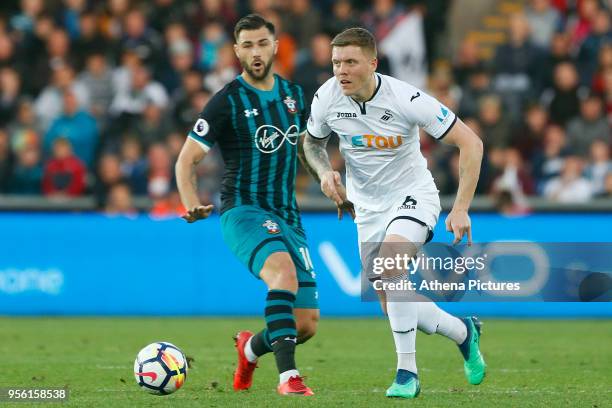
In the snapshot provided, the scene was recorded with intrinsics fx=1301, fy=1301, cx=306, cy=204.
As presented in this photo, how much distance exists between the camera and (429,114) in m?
8.24

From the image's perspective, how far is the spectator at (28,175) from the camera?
17.3m

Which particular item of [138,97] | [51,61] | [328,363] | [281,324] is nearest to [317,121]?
[281,324]

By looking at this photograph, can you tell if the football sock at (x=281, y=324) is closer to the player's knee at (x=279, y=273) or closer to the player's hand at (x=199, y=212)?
the player's knee at (x=279, y=273)

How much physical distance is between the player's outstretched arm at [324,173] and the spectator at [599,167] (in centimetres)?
848

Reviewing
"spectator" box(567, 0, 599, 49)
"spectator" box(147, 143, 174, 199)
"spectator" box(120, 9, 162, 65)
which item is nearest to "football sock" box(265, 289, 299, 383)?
"spectator" box(147, 143, 174, 199)

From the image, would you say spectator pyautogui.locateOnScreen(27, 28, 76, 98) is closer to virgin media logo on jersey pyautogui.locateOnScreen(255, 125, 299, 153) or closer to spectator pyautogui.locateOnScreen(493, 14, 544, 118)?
spectator pyautogui.locateOnScreen(493, 14, 544, 118)

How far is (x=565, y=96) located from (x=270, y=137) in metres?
9.80

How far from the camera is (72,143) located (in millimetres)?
17844

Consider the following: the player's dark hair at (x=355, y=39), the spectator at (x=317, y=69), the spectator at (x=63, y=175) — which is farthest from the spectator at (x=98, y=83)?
the player's dark hair at (x=355, y=39)

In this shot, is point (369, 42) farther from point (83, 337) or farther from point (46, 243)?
point (46, 243)

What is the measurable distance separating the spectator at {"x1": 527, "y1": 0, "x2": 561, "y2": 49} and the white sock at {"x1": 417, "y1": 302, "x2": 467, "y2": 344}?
432 inches

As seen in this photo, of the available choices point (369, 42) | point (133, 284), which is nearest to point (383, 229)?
point (369, 42)

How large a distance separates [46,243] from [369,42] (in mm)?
8277

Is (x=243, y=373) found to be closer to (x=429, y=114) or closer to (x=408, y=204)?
(x=408, y=204)
